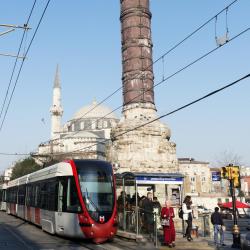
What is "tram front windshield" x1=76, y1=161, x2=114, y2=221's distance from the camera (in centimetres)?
1224

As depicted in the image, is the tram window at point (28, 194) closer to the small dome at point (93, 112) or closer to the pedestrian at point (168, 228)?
the pedestrian at point (168, 228)

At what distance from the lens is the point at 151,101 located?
33.6 meters

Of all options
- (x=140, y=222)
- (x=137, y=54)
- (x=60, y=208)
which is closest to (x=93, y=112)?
(x=137, y=54)

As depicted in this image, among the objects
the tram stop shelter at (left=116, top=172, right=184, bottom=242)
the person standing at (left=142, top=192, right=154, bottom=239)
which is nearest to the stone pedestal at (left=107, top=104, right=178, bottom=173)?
the tram stop shelter at (left=116, top=172, right=184, bottom=242)

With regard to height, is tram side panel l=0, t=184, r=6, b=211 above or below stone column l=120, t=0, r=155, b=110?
below

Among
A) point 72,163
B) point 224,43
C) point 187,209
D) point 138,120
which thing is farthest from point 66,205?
point 138,120

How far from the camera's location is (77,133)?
94250mm

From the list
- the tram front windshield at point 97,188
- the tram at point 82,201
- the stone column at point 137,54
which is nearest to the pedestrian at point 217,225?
the tram at point 82,201

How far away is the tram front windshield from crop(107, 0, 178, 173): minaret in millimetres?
19366

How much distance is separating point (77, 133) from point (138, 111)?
206 ft

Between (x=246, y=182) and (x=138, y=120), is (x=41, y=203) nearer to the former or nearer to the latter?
(x=138, y=120)

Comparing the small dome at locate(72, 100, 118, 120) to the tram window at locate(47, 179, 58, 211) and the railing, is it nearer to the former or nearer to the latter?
the tram window at locate(47, 179, 58, 211)

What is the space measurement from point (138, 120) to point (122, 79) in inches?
149

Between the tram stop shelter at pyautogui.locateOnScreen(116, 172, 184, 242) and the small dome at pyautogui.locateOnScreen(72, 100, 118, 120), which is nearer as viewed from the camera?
the tram stop shelter at pyautogui.locateOnScreen(116, 172, 184, 242)
